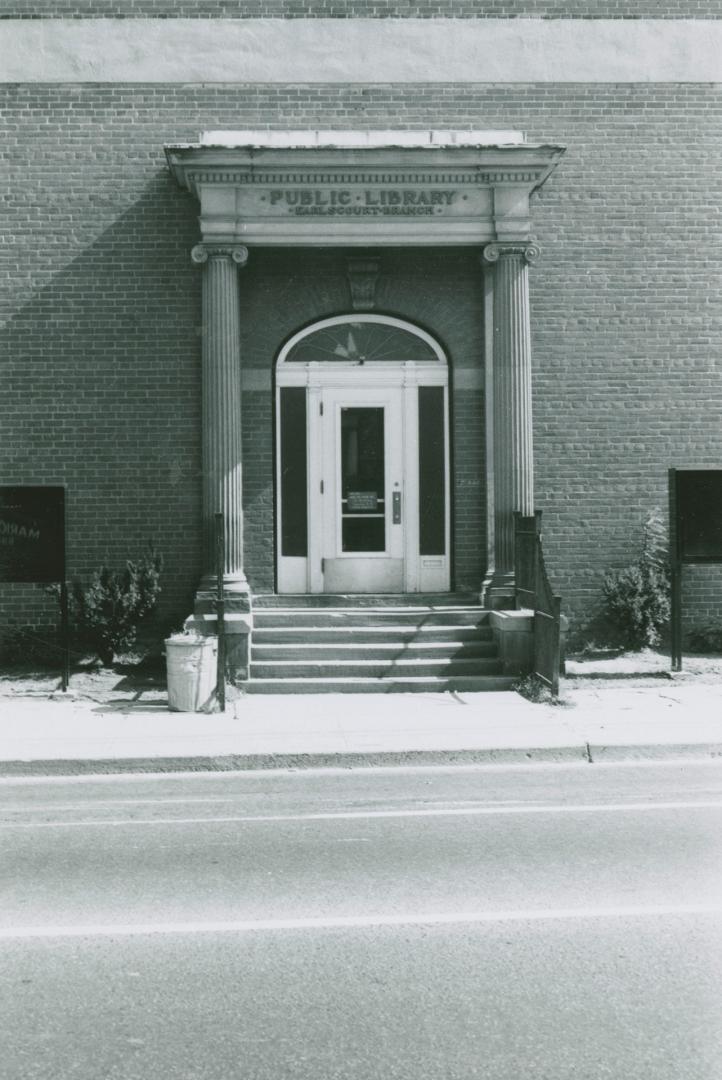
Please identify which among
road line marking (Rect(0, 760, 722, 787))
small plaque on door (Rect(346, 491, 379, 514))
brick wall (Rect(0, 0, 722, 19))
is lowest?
road line marking (Rect(0, 760, 722, 787))

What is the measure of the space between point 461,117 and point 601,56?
1.81 meters

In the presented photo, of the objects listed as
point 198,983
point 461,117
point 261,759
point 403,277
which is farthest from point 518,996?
point 461,117

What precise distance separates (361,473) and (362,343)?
4.91ft

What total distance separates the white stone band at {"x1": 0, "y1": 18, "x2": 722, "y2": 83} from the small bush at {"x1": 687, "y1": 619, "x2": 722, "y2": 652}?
255 inches

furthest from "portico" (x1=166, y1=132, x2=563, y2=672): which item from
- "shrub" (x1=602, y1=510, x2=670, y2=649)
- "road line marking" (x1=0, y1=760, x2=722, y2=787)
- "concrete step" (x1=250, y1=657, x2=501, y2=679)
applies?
"road line marking" (x1=0, y1=760, x2=722, y2=787)

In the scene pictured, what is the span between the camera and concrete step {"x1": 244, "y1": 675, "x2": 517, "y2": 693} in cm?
1216

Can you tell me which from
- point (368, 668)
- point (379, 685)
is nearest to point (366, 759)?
point (379, 685)

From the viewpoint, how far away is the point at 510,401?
43.7 feet

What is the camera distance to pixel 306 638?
42.0 ft

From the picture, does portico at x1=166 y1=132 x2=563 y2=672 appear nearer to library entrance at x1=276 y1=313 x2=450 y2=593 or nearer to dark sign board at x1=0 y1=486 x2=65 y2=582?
library entrance at x1=276 y1=313 x2=450 y2=593

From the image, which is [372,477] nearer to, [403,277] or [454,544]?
[454,544]

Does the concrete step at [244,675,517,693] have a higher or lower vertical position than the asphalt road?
higher

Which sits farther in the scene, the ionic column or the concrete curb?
the ionic column

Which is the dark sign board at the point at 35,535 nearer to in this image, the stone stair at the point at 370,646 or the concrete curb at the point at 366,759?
the stone stair at the point at 370,646
